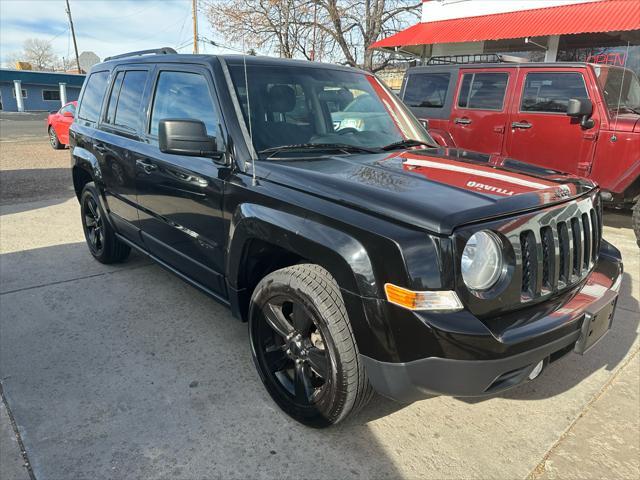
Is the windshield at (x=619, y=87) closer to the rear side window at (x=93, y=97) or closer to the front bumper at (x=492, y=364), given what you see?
the front bumper at (x=492, y=364)

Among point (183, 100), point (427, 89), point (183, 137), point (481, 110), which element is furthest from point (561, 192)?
point (427, 89)

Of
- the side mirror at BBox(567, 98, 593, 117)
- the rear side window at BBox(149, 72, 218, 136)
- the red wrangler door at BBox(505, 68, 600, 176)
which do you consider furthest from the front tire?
the red wrangler door at BBox(505, 68, 600, 176)

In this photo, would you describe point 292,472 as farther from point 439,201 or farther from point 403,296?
point 439,201

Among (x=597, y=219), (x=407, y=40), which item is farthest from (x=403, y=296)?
(x=407, y=40)

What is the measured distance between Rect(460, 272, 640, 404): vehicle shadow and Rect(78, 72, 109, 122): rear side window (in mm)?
3996

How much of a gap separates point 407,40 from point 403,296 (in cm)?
1412

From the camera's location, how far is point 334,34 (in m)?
19.6

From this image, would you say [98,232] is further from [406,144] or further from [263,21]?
[263,21]

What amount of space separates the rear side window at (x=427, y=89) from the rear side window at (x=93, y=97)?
4.93m

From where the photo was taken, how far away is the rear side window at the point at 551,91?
6.44 meters

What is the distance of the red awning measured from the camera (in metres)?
10.4

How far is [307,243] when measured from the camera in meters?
2.29

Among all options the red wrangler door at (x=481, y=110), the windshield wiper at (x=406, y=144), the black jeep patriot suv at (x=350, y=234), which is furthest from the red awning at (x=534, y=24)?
the black jeep patriot suv at (x=350, y=234)

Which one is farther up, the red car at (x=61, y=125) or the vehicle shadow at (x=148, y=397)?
the red car at (x=61, y=125)
